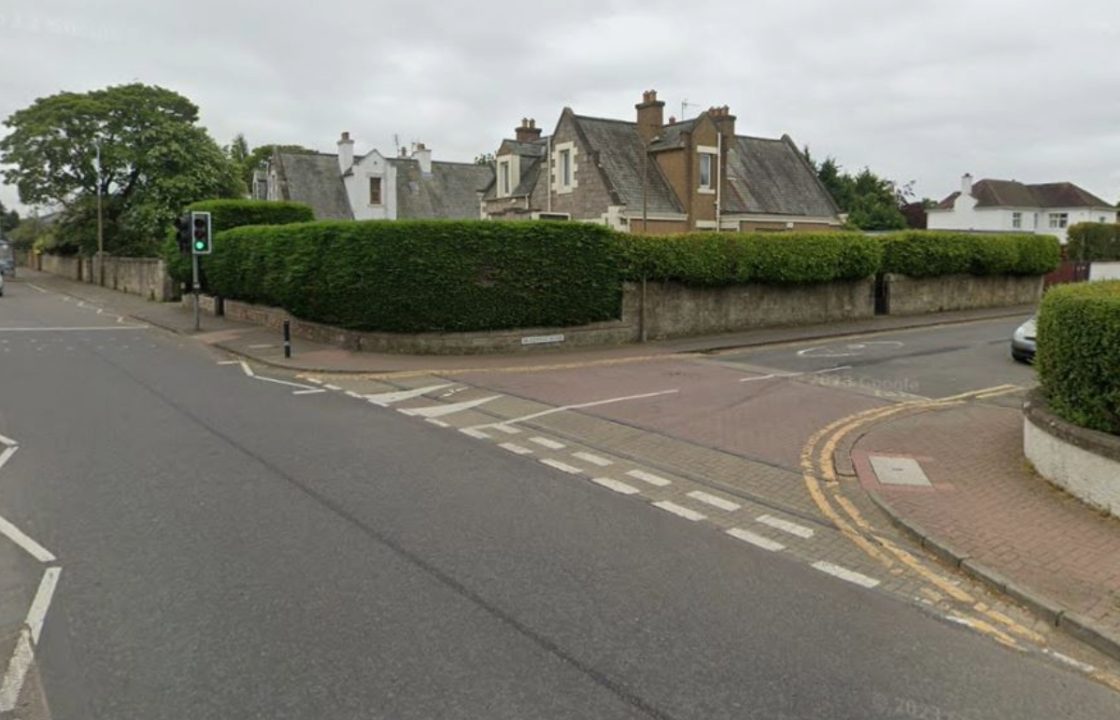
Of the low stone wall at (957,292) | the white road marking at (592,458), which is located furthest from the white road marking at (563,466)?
the low stone wall at (957,292)

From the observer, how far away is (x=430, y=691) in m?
3.91

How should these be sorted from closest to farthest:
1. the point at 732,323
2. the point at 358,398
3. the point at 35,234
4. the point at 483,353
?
the point at 358,398 → the point at 483,353 → the point at 732,323 → the point at 35,234

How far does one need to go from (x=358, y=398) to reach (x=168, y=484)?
5.26 metres

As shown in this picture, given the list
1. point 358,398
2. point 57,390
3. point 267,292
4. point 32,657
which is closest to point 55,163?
point 267,292

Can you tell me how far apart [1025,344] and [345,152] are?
126 ft

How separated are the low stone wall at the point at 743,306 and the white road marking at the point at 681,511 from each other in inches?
500

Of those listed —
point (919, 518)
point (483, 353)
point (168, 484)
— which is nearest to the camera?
point (919, 518)

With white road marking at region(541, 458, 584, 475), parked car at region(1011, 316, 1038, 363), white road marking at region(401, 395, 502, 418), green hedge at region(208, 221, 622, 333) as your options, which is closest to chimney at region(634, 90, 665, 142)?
green hedge at region(208, 221, 622, 333)

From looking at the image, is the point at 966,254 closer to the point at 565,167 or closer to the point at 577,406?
the point at 565,167

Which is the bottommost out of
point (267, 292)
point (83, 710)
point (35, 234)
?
point (83, 710)

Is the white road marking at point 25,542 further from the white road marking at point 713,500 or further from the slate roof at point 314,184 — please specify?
the slate roof at point 314,184

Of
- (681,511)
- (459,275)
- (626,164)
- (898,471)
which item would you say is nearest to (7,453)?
(681,511)

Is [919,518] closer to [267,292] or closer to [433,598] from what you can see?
[433,598]

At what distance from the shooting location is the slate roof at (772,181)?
35.4 metres
